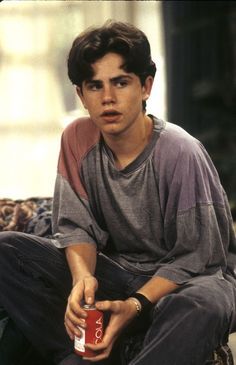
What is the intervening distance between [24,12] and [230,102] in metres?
1.31

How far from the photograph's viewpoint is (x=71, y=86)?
4.33 m

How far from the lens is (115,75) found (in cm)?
195

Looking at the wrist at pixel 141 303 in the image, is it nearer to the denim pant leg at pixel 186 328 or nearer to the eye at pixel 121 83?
the denim pant leg at pixel 186 328

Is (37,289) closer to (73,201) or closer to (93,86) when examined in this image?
(73,201)

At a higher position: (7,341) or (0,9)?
(0,9)

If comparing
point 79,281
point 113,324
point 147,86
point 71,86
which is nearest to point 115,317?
point 113,324

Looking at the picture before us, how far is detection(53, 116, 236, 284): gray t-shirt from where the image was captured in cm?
195

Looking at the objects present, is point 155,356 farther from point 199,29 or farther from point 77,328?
point 199,29

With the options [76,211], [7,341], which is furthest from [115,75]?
[7,341]

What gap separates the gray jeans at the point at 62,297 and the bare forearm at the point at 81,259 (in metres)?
0.05

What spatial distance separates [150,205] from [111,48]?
1.38ft

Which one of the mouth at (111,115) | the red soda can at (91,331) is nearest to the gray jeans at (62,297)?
the red soda can at (91,331)

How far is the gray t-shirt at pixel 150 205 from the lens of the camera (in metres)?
1.95

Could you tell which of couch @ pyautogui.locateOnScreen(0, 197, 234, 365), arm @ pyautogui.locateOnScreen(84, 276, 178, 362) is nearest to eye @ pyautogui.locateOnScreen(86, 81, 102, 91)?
arm @ pyautogui.locateOnScreen(84, 276, 178, 362)
